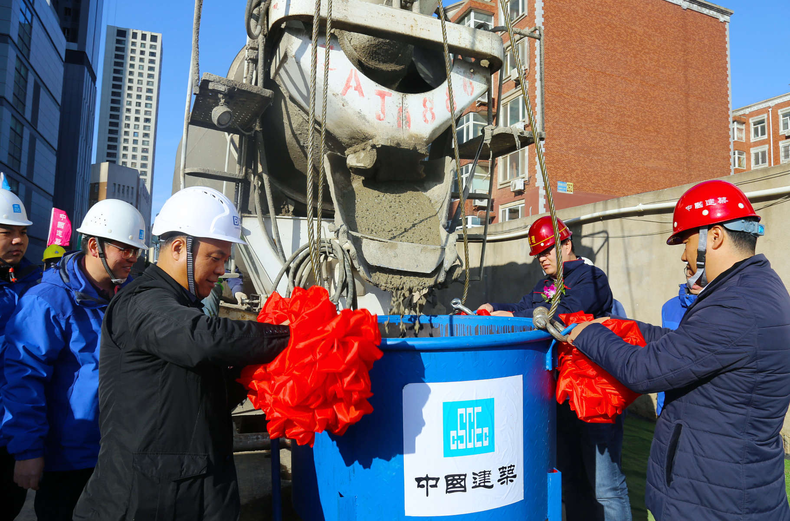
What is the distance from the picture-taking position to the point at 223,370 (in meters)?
1.66

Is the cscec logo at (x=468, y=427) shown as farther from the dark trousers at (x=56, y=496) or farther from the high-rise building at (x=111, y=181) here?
the high-rise building at (x=111, y=181)

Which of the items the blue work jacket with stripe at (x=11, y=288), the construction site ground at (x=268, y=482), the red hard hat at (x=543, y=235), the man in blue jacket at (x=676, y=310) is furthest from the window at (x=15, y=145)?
the man in blue jacket at (x=676, y=310)

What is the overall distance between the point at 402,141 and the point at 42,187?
38.2 meters

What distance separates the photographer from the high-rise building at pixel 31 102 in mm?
26578

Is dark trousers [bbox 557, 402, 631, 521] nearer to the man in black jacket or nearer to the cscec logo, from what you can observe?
the cscec logo

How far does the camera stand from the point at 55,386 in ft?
6.81

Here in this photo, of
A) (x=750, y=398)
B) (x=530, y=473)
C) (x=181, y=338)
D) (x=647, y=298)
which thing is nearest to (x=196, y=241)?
(x=181, y=338)

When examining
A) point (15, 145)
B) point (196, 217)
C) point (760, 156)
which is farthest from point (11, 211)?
point (760, 156)

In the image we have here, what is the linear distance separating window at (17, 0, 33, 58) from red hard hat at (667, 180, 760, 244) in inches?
1433

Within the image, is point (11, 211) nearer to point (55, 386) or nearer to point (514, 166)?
point (55, 386)

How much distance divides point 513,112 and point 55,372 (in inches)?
890

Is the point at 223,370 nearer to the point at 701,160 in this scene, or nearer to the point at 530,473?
the point at 530,473

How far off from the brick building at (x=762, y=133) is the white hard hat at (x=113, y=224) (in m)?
38.5

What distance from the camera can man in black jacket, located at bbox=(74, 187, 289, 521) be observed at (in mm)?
1395
